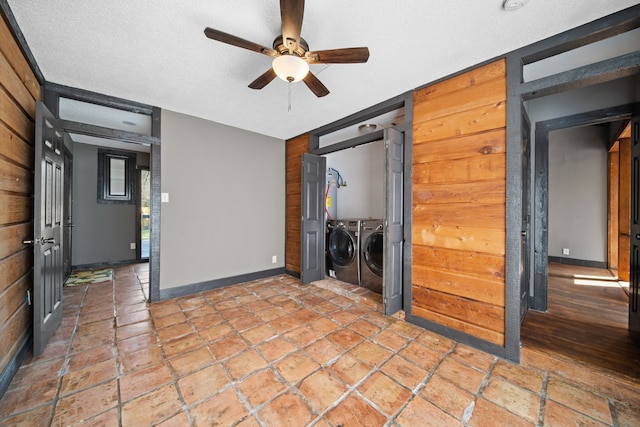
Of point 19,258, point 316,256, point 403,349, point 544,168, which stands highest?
point 544,168

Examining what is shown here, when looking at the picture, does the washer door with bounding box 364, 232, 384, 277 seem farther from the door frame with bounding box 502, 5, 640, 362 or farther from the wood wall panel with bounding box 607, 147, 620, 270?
the wood wall panel with bounding box 607, 147, 620, 270

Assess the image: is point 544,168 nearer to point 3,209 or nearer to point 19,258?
point 3,209

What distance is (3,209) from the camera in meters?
1.48

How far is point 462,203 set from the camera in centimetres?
199

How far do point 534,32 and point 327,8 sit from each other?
139cm

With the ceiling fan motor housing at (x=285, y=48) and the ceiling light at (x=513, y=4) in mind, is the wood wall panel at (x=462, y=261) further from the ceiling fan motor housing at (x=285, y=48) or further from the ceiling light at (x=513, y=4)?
the ceiling fan motor housing at (x=285, y=48)

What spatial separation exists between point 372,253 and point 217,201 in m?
2.25

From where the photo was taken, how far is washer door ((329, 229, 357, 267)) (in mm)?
3365

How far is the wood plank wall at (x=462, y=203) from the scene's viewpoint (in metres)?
1.83

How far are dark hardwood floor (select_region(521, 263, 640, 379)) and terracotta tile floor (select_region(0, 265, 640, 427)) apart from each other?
0.24m

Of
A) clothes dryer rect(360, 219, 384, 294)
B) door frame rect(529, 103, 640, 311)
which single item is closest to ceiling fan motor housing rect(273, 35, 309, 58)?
clothes dryer rect(360, 219, 384, 294)

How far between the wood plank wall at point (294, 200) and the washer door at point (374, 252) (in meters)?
1.18

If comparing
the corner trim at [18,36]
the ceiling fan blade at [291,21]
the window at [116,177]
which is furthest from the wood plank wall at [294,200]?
the window at [116,177]

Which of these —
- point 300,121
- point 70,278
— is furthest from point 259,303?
point 70,278
